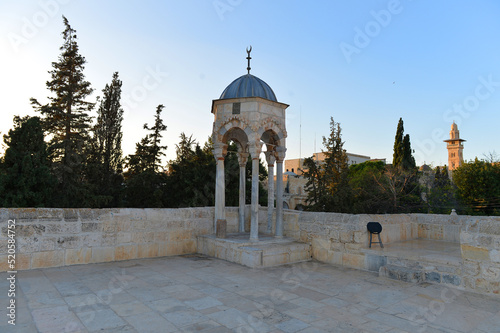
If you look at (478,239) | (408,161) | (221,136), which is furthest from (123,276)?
(408,161)

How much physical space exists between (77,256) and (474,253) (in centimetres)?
688

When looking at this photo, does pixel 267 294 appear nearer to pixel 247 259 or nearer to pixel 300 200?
pixel 247 259

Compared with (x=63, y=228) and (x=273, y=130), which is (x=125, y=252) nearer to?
(x=63, y=228)

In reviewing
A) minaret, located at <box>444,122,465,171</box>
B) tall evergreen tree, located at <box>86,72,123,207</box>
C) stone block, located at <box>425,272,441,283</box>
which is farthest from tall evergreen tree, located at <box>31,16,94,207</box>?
minaret, located at <box>444,122,465,171</box>

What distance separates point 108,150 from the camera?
27688 mm

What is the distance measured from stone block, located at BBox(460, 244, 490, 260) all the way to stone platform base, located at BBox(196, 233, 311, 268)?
3.20 m

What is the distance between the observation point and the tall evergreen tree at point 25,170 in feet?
54.3

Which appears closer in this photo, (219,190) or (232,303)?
(232,303)

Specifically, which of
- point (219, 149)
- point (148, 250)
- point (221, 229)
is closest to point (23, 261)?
point (148, 250)

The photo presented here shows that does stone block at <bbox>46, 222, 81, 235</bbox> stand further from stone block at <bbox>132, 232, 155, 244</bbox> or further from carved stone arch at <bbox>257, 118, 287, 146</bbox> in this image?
carved stone arch at <bbox>257, 118, 287, 146</bbox>

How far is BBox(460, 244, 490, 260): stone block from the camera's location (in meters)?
4.72

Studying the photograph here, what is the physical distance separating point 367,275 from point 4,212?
6533 millimetres

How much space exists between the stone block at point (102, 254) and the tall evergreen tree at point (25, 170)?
509 inches

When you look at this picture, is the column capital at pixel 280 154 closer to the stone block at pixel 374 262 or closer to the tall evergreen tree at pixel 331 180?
the stone block at pixel 374 262
